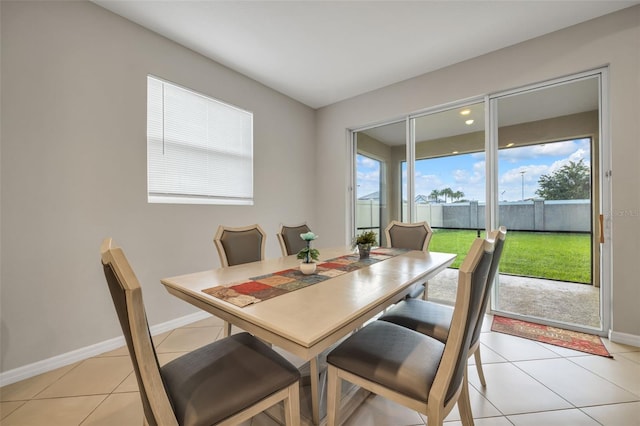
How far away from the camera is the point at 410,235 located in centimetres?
262

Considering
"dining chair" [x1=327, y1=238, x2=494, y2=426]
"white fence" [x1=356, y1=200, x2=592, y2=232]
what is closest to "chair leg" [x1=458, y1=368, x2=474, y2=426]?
"dining chair" [x1=327, y1=238, x2=494, y2=426]

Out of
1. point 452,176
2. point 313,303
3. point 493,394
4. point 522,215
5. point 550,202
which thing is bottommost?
point 493,394

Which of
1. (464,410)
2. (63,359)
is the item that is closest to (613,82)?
(464,410)

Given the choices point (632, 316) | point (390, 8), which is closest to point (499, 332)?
point (632, 316)

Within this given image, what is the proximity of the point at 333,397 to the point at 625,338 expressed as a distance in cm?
269

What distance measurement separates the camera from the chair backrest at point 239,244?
6.33ft

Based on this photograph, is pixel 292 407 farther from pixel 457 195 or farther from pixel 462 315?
pixel 457 195

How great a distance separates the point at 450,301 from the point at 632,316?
57.9 inches

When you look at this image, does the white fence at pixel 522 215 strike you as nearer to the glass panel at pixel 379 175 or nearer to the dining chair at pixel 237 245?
the glass panel at pixel 379 175

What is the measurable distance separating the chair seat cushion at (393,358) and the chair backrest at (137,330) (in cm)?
69

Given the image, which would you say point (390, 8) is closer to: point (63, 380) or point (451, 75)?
point (451, 75)

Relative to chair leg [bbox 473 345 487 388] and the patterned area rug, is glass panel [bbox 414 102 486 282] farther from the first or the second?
chair leg [bbox 473 345 487 388]

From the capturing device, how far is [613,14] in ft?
7.09

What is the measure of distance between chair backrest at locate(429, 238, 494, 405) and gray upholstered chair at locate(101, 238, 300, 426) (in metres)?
0.56
